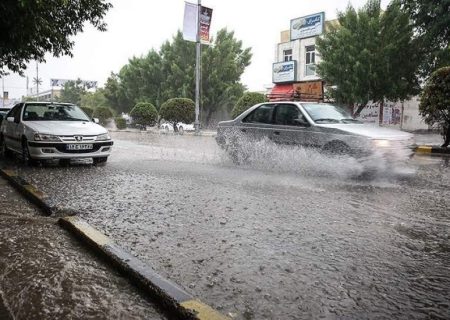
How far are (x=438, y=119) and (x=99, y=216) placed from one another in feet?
41.6

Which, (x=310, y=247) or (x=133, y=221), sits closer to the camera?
(x=310, y=247)

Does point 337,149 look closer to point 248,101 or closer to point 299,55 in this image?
point 248,101

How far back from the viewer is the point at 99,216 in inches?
192

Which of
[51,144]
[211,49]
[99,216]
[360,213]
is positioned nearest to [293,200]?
[360,213]

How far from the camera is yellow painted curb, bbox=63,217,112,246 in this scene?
12.4ft

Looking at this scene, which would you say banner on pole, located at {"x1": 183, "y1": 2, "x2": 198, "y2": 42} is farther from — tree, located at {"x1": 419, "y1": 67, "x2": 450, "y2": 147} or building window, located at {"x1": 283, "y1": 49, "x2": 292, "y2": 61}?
tree, located at {"x1": 419, "y1": 67, "x2": 450, "y2": 147}

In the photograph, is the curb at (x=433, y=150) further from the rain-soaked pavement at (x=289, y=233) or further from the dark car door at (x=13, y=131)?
the dark car door at (x=13, y=131)

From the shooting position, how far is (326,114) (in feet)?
28.8

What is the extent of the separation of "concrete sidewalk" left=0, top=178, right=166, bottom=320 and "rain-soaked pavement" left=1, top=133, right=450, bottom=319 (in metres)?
0.38

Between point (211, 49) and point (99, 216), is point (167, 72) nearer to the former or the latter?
point (211, 49)

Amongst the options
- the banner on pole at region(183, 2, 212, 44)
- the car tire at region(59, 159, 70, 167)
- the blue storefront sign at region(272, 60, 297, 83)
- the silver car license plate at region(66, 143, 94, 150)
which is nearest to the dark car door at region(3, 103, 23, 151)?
the car tire at region(59, 159, 70, 167)

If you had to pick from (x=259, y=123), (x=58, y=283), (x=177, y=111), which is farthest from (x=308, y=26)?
(x=58, y=283)

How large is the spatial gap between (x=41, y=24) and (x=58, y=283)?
25.1 feet

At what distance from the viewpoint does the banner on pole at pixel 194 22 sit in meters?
25.2
